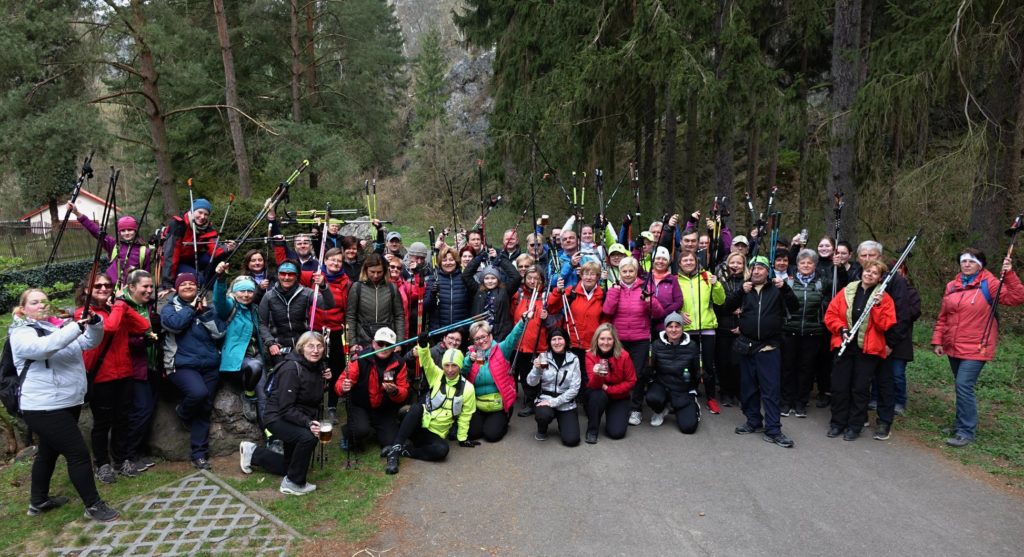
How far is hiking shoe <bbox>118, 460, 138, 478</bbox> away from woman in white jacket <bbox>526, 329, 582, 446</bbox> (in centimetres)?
385

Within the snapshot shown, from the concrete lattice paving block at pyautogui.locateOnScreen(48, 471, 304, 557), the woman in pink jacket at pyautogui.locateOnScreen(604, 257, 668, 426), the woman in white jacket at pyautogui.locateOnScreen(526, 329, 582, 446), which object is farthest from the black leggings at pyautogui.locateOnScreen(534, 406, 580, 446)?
the concrete lattice paving block at pyautogui.locateOnScreen(48, 471, 304, 557)

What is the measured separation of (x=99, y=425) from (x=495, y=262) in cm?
448

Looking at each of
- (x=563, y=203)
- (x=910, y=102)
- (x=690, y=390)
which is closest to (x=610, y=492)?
(x=690, y=390)

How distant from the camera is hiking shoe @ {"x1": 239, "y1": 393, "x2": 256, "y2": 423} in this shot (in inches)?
238

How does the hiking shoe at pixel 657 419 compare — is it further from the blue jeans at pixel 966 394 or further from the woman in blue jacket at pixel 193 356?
the woman in blue jacket at pixel 193 356

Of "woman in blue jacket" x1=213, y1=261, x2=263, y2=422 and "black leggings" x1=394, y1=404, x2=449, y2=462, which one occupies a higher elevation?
"woman in blue jacket" x1=213, y1=261, x2=263, y2=422

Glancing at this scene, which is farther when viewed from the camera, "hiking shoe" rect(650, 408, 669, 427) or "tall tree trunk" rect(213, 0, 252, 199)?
"tall tree trunk" rect(213, 0, 252, 199)

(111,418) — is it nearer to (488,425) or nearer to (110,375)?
(110,375)

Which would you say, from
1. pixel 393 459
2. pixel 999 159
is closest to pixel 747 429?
pixel 393 459

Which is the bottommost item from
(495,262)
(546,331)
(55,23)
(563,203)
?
(546,331)

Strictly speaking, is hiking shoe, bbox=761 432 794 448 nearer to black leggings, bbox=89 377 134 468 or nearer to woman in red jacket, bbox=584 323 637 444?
woman in red jacket, bbox=584 323 637 444

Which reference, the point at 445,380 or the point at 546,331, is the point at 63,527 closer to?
the point at 445,380

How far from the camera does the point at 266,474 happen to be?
5637 millimetres

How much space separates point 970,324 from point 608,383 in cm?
360
